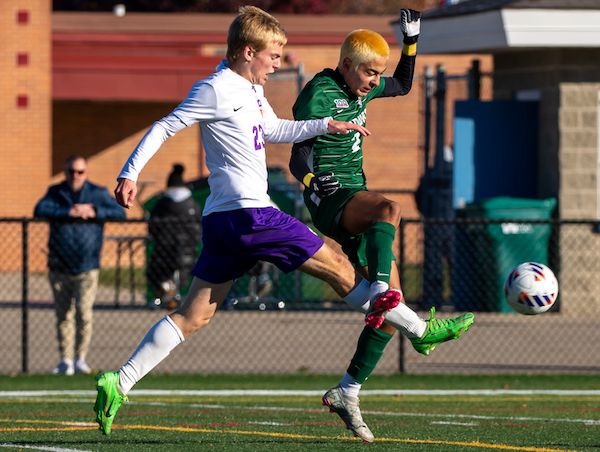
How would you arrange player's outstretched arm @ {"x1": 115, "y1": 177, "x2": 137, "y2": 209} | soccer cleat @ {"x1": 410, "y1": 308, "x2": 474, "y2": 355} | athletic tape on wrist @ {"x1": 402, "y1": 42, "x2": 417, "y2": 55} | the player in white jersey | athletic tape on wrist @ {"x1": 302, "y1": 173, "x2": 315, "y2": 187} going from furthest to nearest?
athletic tape on wrist @ {"x1": 402, "y1": 42, "x2": 417, "y2": 55}
athletic tape on wrist @ {"x1": 302, "y1": 173, "x2": 315, "y2": 187}
soccer cleat @ {"x1": 410, "y1": 308, "x2": 474, "y2": 355}
the player in white jersey
player's outstretched arm @ {"x1": 115, "y1": 177, "x2": 137, "y2": 209}

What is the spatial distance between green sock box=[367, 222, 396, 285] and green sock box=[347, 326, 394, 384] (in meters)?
0.55

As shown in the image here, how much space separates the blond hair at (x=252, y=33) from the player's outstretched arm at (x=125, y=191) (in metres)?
0.97

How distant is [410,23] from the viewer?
642 centimetres

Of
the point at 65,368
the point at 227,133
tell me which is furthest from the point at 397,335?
the point at 227,133

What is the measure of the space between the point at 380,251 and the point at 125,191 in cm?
142

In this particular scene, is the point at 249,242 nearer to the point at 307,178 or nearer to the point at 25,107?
the point at 307,178

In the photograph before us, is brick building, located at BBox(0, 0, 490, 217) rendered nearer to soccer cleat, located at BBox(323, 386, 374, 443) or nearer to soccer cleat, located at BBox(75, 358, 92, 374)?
soccer cleat, located at BBox(75, 358, 92, 374)

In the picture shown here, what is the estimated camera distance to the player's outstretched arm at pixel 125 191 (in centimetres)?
524

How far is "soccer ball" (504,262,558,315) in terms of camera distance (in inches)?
259

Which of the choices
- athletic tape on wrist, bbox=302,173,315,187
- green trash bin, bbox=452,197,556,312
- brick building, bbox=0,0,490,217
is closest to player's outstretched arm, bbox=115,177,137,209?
athletic tape on wrist, bbox=302,173,315,187

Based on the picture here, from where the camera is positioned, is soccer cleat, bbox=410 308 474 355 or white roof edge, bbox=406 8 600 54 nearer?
soccer cleat, bbox=410 308 474 355

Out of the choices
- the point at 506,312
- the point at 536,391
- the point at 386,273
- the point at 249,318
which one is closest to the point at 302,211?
the point at 249,318

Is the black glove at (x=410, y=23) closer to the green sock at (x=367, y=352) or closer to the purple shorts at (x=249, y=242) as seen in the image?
the purple shorts at (x=249, y=242)

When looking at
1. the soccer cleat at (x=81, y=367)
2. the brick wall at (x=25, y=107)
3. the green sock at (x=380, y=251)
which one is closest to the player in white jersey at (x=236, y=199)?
the green sock at (x=380, y=251)
